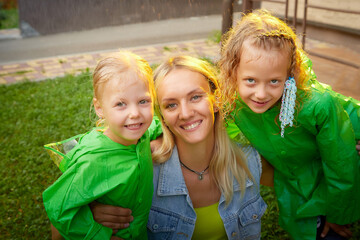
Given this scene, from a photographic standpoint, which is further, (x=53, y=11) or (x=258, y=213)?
(x=53, y=11)

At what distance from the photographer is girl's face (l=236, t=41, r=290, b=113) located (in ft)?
7.02

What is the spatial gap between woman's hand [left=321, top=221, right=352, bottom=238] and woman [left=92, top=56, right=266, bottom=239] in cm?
56

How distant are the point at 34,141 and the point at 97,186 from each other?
314 centimetres

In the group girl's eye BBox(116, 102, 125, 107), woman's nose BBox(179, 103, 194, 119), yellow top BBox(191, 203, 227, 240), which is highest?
girl's eye BBox(116, 102, 125, 107)

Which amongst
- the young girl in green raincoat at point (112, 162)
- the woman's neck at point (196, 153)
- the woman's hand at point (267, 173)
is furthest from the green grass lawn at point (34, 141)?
the woman's neck at point (196, 153)

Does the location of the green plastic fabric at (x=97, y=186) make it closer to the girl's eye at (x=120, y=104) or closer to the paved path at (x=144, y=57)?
the girl's eye at (x=120, y=104)

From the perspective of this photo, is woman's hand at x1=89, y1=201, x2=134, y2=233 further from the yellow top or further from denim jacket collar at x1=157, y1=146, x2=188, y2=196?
the yellow top

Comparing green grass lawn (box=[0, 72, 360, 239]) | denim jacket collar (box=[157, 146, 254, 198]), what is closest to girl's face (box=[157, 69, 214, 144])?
denim jacket collar (box=[157, 146, 254, 198])

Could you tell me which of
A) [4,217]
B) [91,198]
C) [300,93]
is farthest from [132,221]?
[4,217]

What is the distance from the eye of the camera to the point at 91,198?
1.87 meters

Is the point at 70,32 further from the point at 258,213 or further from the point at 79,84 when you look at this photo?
the point at 258,213

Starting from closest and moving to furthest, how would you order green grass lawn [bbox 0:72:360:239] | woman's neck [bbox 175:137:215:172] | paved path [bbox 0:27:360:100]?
1. woman's neck [bbox 175:137:215:172]
2. green grass lawn [bbox 0:72:360:239]
3. paved path [bbox 0:27:360:100]

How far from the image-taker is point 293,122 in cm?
238

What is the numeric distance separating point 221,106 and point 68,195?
105cm
